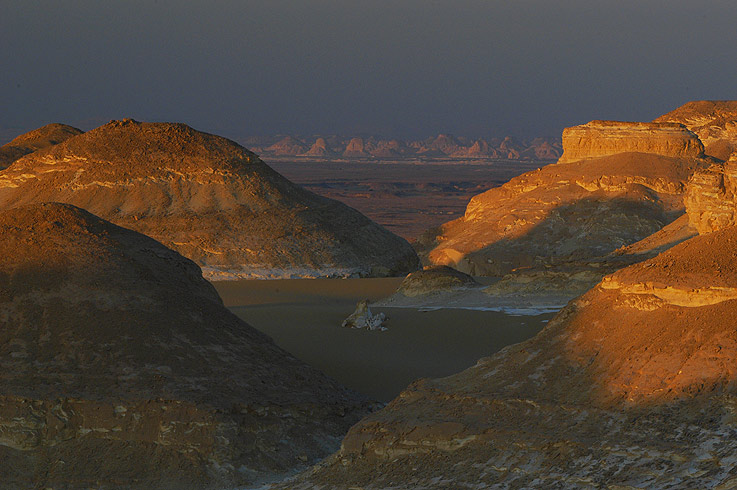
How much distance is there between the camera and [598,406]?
7.81 meters

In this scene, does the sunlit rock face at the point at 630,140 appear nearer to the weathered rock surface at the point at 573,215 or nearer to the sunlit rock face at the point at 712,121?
the weathered rock surface at the point at 573,215

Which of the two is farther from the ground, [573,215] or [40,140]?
[40,140]

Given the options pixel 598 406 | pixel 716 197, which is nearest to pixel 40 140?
pixel 716 197

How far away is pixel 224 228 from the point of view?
28.6 meters

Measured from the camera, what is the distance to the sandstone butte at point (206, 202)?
1099 inches

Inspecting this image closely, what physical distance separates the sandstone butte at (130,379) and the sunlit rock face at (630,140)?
35654 mm

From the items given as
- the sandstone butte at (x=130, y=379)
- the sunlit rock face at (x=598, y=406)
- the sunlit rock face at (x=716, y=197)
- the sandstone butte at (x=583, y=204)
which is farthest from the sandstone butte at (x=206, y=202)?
the sunlit rock face at (x=598, y=406)

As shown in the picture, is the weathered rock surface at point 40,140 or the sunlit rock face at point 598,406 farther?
the weathered rock surface at point 40,140

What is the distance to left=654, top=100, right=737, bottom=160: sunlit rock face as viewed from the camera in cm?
5916

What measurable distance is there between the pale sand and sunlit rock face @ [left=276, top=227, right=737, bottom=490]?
4366 mm

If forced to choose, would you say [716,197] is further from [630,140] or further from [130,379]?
[630,140]

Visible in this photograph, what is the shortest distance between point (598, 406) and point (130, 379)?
15.7 ft

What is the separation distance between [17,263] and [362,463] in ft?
Result: 17.5

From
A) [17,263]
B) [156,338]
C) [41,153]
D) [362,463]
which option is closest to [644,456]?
[362,463]
